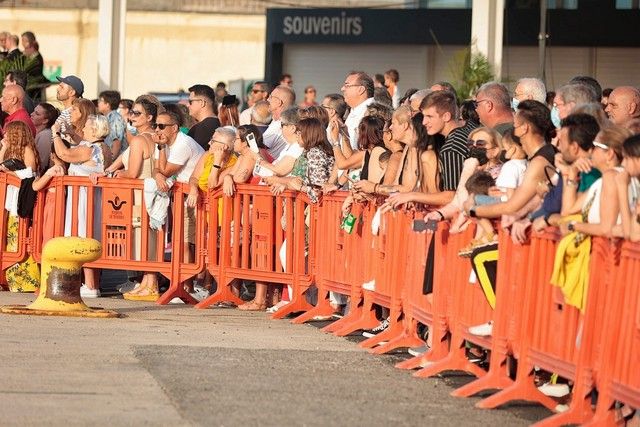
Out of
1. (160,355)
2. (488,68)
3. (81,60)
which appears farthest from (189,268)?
(81,60)

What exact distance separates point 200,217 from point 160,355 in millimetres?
4834

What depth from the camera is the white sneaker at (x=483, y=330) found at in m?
10.6

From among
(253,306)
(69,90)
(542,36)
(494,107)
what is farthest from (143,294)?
(542,36)

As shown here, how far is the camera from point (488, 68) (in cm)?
2719

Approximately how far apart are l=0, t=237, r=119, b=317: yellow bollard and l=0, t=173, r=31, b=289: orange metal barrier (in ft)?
9.39

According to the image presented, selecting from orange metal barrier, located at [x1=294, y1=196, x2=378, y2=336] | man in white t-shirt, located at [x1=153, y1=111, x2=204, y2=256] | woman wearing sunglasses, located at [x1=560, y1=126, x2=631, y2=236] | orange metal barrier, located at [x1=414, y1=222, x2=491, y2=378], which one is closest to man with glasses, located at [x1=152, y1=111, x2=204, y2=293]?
man in white t-shirt, located at [x1=153, y1=111, x2=204, y2=256]

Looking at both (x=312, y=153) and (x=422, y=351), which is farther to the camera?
(x=312, y=153)

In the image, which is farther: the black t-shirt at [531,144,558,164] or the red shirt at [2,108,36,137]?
the red shirt at [2,108,36,137]

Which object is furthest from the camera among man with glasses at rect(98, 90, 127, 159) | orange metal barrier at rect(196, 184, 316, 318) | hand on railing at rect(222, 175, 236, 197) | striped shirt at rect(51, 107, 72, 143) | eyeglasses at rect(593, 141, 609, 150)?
man with glasses at rect(98, 90, 127, 159)

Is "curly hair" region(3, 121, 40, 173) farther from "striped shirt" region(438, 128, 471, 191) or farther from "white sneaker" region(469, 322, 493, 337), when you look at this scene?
"white sneaker" region(469, 322, 493, 337)

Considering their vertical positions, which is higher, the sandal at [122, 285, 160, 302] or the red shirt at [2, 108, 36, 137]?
the red shirt at [2, 108, 36, 137]

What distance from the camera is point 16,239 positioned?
17734mm

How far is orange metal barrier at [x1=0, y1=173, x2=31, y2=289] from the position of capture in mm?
17625

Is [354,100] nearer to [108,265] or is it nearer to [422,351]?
[108,265]
